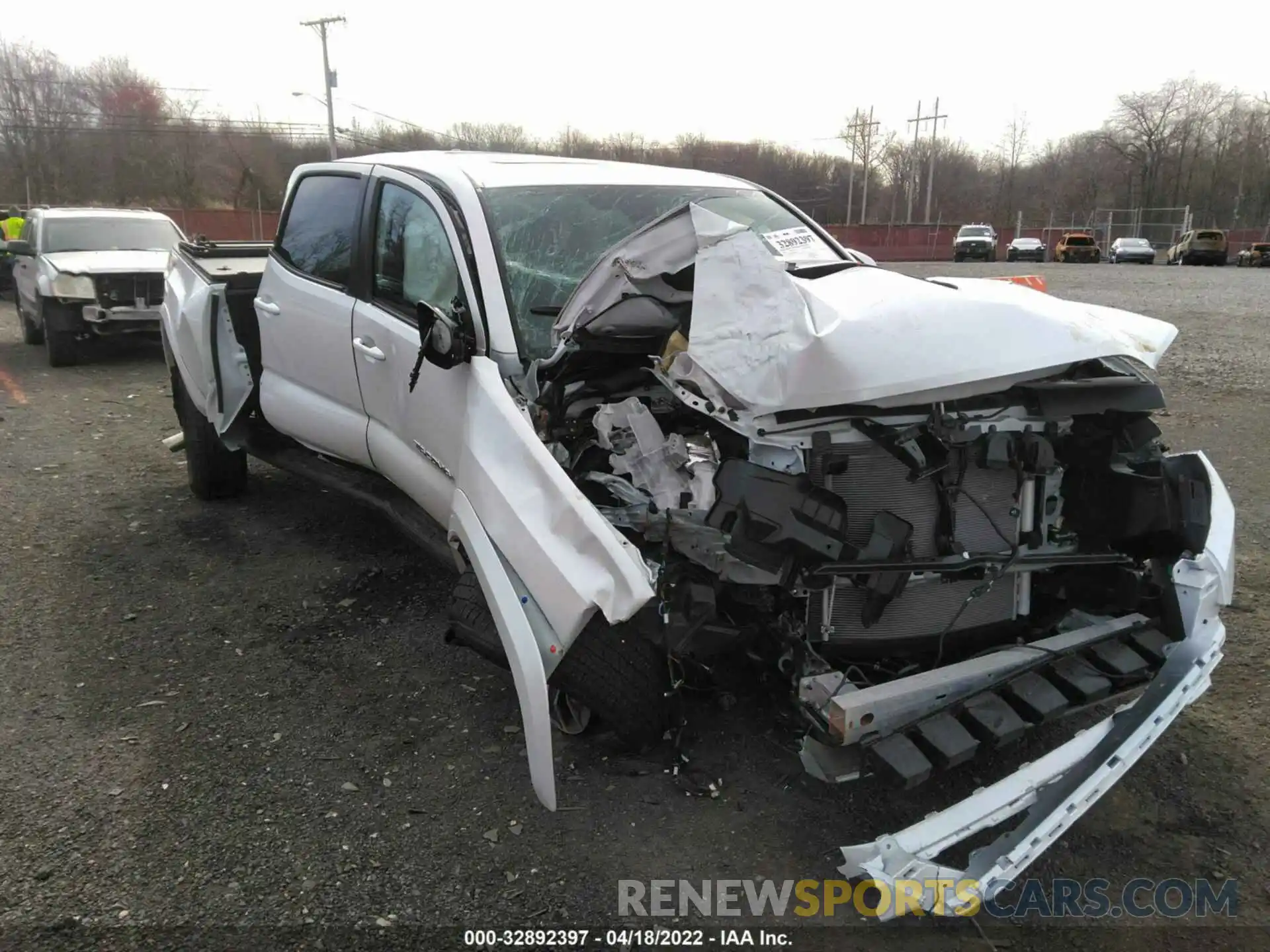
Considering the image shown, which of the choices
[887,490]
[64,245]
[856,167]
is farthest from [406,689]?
[856,167]

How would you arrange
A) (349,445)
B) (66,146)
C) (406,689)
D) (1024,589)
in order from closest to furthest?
1. (1024,589)
2. (406,689)
3. (349,445)
4. (66,146)

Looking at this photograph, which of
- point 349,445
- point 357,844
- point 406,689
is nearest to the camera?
point 357,844

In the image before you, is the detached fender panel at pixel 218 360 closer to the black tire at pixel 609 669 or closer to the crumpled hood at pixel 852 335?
the black tire at pixel 609 669

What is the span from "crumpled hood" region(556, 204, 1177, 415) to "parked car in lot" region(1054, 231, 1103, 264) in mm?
38734

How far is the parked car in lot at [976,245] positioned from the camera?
37062 millimetres

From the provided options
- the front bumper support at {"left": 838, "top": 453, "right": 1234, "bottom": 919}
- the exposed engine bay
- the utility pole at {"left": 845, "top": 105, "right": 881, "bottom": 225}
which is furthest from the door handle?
the utility pole at {"left": 845, "top": 105, "right": 881, "bottom": 225}

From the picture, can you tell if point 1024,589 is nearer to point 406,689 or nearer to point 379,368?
point 406,689

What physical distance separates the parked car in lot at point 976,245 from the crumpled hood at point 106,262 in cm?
3307

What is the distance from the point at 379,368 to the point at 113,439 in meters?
4.58

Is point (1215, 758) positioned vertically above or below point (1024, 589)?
below

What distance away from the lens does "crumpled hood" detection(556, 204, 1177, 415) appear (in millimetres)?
2459

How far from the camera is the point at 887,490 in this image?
8.71 feet

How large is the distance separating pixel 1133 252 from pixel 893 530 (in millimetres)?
40434

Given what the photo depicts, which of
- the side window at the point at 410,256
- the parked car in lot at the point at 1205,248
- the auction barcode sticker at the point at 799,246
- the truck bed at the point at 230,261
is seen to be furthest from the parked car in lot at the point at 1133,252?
the side window at the point at 410,256
